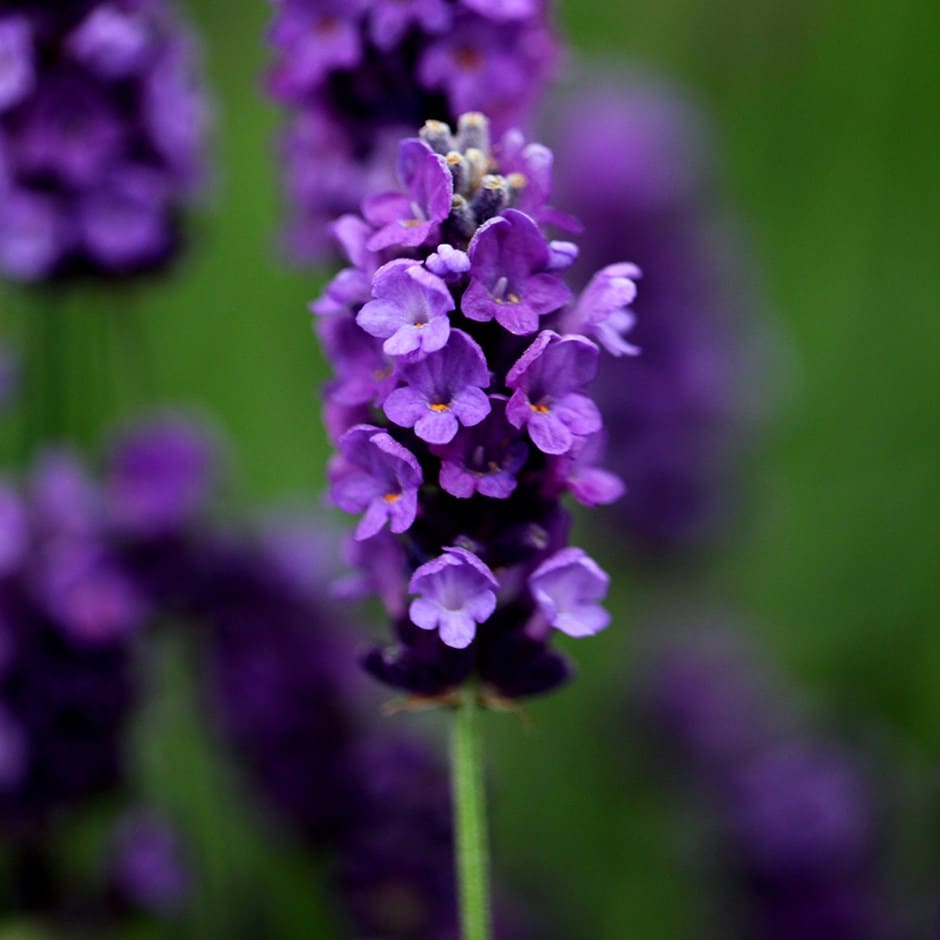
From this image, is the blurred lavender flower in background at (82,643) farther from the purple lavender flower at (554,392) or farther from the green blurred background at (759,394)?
the purple lavender flower at (554,392)

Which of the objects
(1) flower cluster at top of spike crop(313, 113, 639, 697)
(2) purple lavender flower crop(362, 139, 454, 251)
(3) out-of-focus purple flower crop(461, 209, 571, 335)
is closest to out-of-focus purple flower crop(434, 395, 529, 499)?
(1) flower cluster at top of spike crop(313, 113, 639, 697)

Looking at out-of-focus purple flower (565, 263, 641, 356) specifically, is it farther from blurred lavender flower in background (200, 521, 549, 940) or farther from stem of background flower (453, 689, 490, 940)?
blurred lavender flower in background (200, 521, 549, 940)

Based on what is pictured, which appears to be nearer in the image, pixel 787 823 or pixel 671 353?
pixel 787 823

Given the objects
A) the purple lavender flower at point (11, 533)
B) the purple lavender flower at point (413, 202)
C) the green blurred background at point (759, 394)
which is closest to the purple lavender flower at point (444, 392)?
the purple lavender flower at point (413, 202)

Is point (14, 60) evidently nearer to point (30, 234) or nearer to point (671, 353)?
point (30, 234)

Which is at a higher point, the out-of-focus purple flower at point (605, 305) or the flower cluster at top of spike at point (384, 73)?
the flower cluster at top of spike at point (384, 73)

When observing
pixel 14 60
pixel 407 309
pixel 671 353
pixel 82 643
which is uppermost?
pixel 671 353

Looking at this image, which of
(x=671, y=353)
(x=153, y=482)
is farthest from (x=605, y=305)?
(x=671, y=353)
